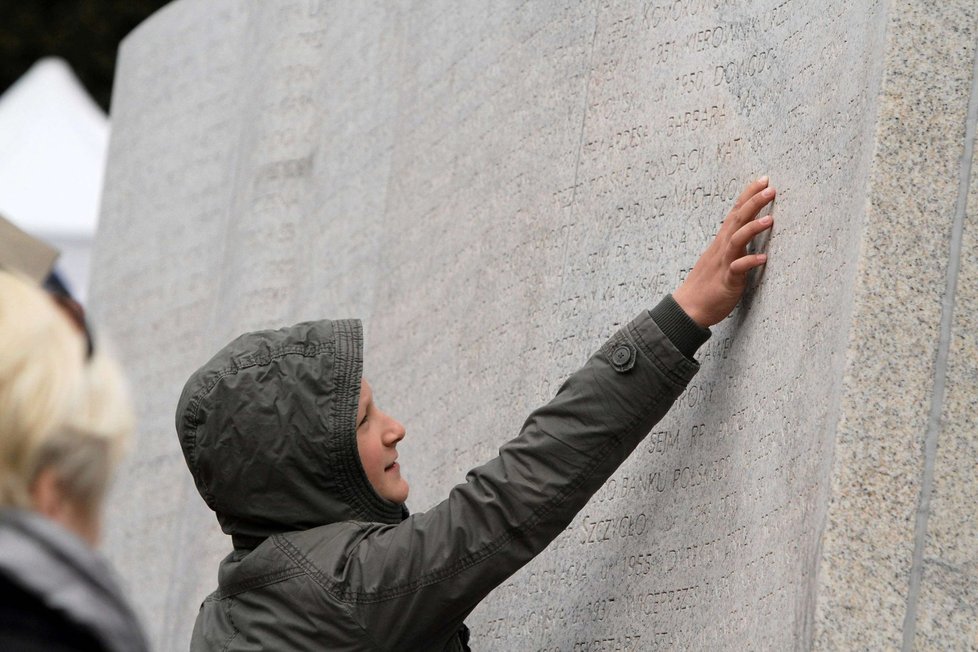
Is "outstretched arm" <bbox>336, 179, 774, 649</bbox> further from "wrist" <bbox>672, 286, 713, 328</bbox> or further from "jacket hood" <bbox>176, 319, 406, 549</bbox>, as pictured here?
"jacket hood" <bbox>176, 319, 406, 549</bbox>

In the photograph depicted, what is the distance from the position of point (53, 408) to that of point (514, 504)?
1459mm

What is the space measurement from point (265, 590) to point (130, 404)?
1.28 meters

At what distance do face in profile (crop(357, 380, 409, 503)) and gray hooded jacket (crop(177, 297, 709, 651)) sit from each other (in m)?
0.04

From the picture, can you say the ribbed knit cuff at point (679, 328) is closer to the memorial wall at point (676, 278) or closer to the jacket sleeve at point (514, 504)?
the jacket sleeve at point (514, 504)

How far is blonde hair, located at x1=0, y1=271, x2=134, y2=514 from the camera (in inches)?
64.1

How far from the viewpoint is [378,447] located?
311 centimetres

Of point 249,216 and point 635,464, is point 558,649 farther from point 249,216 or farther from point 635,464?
point 249,216

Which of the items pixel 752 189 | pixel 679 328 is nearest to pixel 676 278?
pixel 752 189

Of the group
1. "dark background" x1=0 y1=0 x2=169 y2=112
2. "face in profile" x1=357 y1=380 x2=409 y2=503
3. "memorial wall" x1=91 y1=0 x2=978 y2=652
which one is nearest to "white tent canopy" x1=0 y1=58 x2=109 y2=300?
"memorial wall" x1=91 y1=0 x2=978 y2=652

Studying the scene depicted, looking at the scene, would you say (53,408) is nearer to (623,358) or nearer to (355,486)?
(355,486)

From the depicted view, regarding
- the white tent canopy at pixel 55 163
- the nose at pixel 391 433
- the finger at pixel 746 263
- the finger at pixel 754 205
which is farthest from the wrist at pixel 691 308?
the white tent canopy at pixel 55 163

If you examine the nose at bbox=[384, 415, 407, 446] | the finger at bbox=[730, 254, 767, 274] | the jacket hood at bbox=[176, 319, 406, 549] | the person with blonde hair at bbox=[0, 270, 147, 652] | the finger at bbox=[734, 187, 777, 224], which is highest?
the person with blonde hair at bbox=[0, 270, 147, 652]

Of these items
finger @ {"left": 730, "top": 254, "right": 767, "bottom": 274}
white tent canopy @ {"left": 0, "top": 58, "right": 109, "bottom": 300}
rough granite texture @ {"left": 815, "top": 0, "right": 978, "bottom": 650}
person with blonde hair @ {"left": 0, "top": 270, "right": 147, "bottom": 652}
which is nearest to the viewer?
person with blonde hair @ {"left": 0, "top": 270, "right": 147, "bottom": 652}

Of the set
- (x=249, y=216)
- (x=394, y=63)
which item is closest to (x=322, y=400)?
(x=394, y=63)
